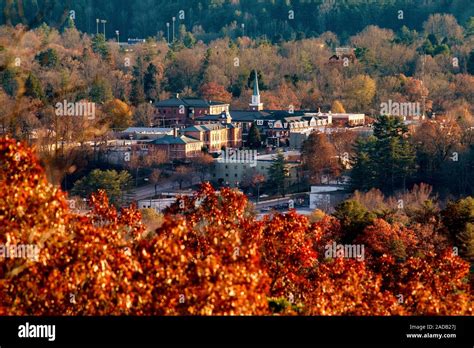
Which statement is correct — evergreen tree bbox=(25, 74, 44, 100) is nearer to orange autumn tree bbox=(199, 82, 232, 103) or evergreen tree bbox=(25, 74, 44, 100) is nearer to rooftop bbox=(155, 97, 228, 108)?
rooftop bbox=(155, 97, 228, 108)

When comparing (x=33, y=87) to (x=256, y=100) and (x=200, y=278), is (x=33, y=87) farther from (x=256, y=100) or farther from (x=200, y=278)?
(x=200, y=278)

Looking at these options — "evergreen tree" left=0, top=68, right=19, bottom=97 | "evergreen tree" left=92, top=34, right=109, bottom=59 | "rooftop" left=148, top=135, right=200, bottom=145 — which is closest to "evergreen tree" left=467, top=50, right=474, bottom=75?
"evergreen tree" left=92, top=34, right=109, bottom=59

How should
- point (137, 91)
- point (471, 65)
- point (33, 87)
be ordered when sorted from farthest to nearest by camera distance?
point (471, 65) → point (137, 91) → point (33, 87)

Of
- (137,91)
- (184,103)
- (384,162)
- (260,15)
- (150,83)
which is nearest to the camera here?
(384,162)

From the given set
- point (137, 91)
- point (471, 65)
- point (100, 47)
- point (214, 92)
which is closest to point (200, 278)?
point (137, 91)
